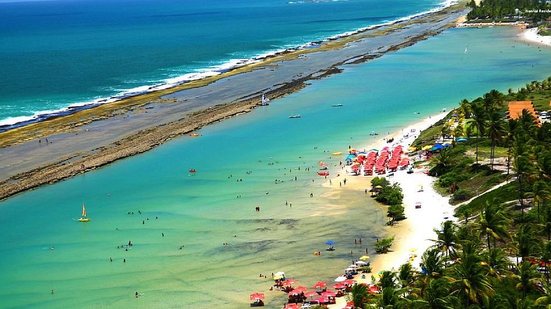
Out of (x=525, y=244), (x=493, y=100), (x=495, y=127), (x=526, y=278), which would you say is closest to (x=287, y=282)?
(x=525, y=244)

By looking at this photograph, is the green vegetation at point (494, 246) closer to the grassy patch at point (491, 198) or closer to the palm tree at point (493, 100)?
the grassy patch at point (491, 198)

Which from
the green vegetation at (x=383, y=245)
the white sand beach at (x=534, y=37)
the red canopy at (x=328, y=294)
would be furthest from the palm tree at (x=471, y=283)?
the white sand beach at (x=534, y=37)

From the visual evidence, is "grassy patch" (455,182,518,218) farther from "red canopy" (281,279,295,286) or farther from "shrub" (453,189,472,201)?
"red canopy" (281,279,295,286)

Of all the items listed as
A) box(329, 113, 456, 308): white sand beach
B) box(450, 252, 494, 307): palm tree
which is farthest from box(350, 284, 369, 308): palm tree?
box(329, 113, 456, 308): white sand beach

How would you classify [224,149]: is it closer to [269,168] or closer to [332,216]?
[269,168]

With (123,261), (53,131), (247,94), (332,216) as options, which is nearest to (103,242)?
(123,261)

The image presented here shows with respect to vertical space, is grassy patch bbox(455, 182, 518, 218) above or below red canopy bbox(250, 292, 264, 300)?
above
